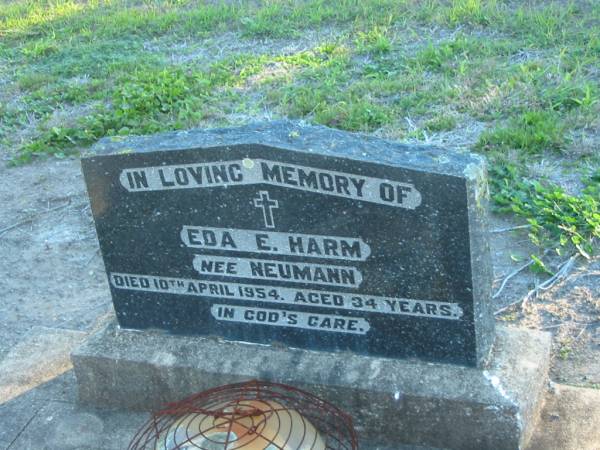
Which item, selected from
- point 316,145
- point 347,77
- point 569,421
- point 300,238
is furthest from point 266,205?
point 347,77

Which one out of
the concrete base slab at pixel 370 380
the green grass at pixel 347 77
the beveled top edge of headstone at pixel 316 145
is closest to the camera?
the beveled top edge of headstone at pixel 316 145

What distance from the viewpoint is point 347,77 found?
253 inches

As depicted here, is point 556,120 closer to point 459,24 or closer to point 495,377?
point 459,24

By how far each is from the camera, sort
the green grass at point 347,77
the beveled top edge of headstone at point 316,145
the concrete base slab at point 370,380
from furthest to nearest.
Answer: the green grass at point 347,77, the concrete base slab at point 370,380, the beveled top edge of headstone at point 316,145

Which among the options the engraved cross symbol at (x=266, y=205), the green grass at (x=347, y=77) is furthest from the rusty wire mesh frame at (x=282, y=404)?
the green grass at (x=347, y=77)

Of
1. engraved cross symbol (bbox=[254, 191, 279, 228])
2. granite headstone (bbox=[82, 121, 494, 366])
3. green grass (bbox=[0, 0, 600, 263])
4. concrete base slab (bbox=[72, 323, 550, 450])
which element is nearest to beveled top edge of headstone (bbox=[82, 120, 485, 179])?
granite headstone (bbox=[82, 121, 494, 366])

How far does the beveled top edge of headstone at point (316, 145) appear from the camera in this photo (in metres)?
2.71

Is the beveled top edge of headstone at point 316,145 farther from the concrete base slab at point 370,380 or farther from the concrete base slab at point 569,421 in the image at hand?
the concrete base slab at point 569,421

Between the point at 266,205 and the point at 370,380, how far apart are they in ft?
2.29

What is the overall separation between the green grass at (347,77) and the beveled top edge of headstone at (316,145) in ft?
5.58

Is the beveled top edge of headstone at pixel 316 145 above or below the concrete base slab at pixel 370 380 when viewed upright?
above

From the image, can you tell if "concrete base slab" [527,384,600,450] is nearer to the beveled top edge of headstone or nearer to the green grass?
the beveled top edge of headstone

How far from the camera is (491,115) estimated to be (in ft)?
18.2

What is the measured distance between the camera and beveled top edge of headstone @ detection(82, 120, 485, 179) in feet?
8.87
